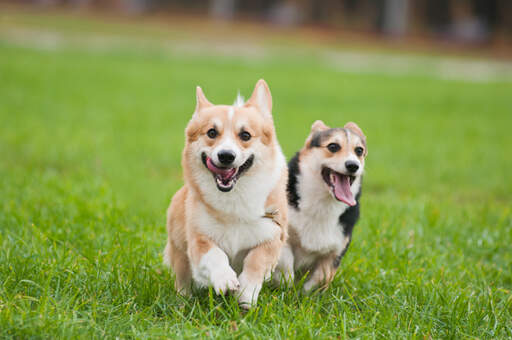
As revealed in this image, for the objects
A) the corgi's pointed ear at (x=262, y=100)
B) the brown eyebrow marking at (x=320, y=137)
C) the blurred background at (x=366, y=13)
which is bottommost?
the brown eyebrow marking at (x=320, y=137)

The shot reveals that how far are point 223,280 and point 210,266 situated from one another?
0.12 meters

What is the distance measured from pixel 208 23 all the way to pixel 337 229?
33.7 metres

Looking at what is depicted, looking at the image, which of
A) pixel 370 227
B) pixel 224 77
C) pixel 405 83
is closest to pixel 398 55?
pixel 405 83

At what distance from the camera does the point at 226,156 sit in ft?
10.6

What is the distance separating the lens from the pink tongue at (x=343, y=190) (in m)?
3.79

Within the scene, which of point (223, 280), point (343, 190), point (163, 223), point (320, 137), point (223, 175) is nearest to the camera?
point (223, 280)

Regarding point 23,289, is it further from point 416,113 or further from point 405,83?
point 405,83

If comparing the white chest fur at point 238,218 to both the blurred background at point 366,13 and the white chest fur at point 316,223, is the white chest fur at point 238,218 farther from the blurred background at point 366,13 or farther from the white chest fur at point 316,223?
the blurred background at point 366,13

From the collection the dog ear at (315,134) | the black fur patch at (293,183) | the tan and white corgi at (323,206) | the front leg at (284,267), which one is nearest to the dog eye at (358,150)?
the tan and white corgi at (323,206)

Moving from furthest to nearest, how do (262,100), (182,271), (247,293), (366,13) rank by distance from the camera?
(366,13) < (262,100) < (182,271) < (247,293)

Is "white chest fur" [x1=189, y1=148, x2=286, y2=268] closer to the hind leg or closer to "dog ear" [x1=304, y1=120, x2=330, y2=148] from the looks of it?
the hind leg

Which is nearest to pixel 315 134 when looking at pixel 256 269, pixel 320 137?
pixel 320 137

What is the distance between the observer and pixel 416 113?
13.5 meters

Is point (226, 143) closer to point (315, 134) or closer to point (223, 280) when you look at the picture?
point (223, 280)
